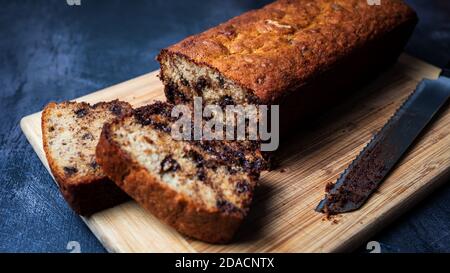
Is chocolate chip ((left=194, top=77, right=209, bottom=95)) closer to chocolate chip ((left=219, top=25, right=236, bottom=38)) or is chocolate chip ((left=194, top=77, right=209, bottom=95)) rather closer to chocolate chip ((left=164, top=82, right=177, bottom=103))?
chocolate chip ((left=164, top=82, right=177, bottom=103))

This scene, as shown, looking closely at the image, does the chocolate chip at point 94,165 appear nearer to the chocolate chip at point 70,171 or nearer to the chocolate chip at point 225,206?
the chocolate chip at point 70,171

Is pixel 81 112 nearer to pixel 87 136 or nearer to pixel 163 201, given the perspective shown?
pixel 87 136

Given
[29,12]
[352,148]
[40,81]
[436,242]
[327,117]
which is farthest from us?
[29,12]

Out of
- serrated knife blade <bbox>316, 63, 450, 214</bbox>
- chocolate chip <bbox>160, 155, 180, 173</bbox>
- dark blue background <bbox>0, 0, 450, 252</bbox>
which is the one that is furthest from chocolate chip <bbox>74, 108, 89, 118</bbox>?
serrated knife blade <bbox>316, 63, 450, 214</bbox>

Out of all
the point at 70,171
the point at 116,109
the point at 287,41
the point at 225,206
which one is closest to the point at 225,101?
the point at 287,41

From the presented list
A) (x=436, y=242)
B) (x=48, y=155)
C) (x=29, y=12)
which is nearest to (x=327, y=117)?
(x=436, y=242)

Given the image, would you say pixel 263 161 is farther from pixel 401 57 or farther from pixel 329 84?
pixel 401 57

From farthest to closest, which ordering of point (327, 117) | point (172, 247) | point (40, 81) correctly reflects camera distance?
point (40, 81), point (327, 117), point (172, 247)
